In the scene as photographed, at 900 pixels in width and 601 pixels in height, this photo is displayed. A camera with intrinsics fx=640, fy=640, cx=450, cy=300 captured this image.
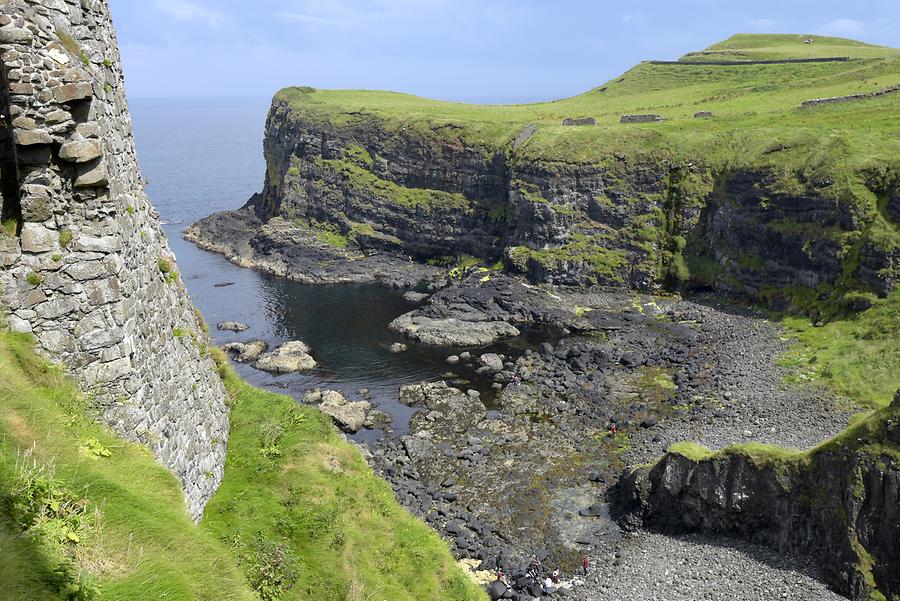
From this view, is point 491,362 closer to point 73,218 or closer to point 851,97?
point 73,218

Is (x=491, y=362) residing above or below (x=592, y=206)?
below

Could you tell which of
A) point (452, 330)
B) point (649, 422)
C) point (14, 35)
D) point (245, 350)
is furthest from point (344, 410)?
point (14, 35)

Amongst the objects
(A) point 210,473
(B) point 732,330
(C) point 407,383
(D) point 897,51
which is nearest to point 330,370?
(C) point 407,383

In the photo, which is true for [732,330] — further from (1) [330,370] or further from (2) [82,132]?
(2) [82,132]

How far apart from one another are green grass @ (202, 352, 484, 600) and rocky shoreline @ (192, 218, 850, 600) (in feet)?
51.3

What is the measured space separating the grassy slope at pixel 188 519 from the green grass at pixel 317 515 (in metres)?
0.05

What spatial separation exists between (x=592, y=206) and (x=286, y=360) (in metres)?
51.0

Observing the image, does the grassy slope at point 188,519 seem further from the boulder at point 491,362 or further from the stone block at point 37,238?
the boulder at point 491,362

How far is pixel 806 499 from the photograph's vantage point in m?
36.4

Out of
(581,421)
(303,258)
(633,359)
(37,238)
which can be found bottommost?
(581,421)

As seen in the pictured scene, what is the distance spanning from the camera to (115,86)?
17.9 m

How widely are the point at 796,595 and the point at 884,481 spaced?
24.7ft

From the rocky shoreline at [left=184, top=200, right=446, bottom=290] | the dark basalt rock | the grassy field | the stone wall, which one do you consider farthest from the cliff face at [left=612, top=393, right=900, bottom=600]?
the stone wall

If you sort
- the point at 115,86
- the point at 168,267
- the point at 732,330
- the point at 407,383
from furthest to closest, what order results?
the point at 732,330 → the point at 407,383 → the point at 168,267 → the point at 115,86
